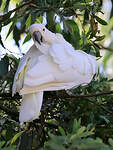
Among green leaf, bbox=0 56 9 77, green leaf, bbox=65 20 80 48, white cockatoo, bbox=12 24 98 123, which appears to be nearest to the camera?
white cockatoo, bbox=12 24 98 123

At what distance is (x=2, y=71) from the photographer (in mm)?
1309

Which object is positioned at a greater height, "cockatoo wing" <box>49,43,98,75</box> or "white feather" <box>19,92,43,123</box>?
"cockatoo wing" <box>49,43,98,75</box>

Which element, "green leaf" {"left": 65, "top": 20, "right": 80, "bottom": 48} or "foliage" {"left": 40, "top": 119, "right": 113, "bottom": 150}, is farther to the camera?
"green leaf" {"left": 65, "top": 20, "right": 80, "bottom": 48}

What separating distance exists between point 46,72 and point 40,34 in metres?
0.27

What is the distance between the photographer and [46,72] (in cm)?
116

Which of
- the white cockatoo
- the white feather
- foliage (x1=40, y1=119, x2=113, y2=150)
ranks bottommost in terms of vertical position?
foliage (x1=40, y1=119, x2=113, y2=150)

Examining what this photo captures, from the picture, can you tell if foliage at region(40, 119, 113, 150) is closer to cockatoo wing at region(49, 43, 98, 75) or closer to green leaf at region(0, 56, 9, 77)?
cockatoo wing at region(49, 43, 98, 75)

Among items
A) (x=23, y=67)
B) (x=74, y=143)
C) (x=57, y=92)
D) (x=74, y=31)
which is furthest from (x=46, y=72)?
(x=74, y=143)

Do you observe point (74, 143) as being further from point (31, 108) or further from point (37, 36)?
point (37, 36)

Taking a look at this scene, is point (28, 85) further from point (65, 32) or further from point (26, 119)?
point (65, 32)

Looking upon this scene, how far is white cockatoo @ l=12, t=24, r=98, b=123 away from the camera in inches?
44.4

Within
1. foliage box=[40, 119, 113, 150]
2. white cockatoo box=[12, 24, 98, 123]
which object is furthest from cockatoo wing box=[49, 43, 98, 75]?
foliage box=[40, 119, 113, 150]

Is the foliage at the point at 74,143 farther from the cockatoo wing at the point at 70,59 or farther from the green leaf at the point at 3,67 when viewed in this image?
the green leaf at the point at 3,67

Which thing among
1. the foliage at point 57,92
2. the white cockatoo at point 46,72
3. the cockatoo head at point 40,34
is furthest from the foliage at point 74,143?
the cockatoo head at point 40,34
